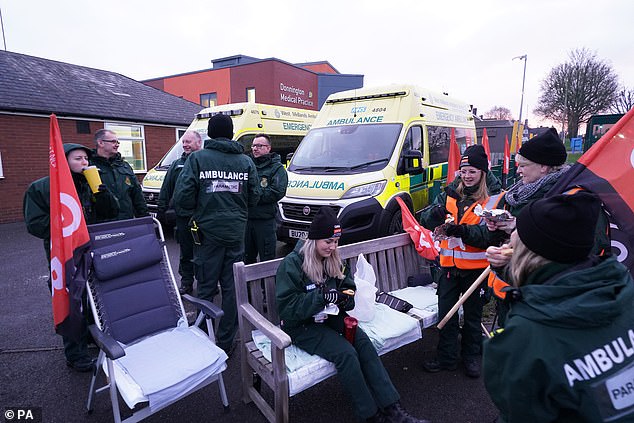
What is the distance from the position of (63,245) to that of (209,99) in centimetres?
2713

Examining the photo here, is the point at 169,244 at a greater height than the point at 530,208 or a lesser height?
lesser

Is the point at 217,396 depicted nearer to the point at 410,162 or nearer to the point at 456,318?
the point at 456,318

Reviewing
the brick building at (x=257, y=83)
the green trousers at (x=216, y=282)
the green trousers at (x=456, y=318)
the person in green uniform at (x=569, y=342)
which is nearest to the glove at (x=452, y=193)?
the green trousers at (x=456, y=318)

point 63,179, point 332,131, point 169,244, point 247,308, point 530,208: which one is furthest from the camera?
point 169,244

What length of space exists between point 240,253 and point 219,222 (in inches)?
15.8

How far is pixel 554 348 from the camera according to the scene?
3.74 feet

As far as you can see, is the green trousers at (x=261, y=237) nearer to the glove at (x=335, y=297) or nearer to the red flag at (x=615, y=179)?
the glove at (x=335, y=297)

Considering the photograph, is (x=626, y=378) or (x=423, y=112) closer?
(x=626, y=378)

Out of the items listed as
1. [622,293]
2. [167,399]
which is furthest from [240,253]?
[622,293]

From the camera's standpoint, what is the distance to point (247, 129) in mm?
8422

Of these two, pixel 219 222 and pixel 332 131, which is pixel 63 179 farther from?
pixel 332 131

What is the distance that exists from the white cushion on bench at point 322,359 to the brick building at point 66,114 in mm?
11512

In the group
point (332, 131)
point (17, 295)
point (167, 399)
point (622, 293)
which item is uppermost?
point (332, 131)

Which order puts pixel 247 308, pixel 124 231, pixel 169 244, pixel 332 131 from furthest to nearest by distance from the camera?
pixel 169 244 → pixel 332 131 → pixel 124 231 → pixel 247 308
